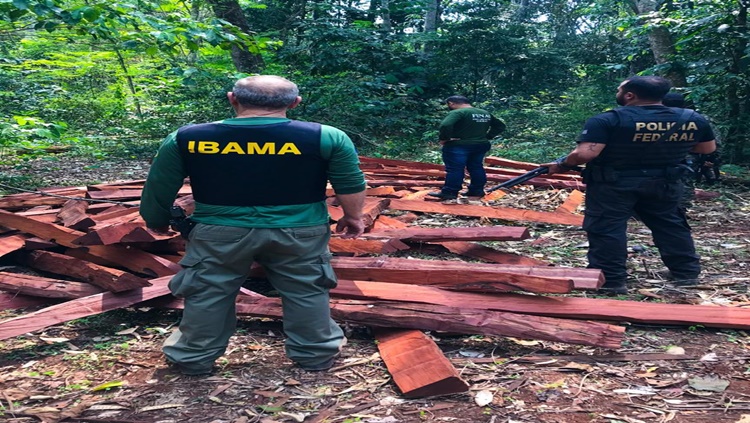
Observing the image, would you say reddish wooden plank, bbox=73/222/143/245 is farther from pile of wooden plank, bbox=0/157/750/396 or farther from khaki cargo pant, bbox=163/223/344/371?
khaki cargo pant, bbox=163/223/344/371

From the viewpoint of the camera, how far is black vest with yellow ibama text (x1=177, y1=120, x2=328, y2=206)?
3.00 m

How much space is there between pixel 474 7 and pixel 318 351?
17551 mm

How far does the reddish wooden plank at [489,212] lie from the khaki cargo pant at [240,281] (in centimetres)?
417

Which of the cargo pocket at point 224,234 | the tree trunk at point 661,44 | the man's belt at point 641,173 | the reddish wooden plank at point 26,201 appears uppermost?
the tree trunk at point 661,44

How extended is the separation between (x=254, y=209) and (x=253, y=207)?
1 centimetres

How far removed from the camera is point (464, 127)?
846cm

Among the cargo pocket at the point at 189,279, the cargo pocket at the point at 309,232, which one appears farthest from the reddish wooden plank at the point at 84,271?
the cargo pocket at the point at 309,232

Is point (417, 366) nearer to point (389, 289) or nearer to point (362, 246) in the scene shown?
point (389, 289)

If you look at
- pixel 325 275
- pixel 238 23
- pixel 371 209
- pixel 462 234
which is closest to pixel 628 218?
pixel 462 234

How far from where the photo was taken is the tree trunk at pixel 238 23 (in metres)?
14.0

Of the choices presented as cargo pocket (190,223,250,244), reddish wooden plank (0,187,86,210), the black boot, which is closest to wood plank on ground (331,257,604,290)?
the black boot

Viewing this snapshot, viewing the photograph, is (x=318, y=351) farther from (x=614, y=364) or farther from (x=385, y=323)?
(x=614, y=364)

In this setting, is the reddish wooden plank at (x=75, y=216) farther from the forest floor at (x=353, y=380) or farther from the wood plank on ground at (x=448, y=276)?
the wood plank on ground at (x=448, y=276)

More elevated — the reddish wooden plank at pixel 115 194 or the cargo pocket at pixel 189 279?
the cargo pocket at pixel 189 279
